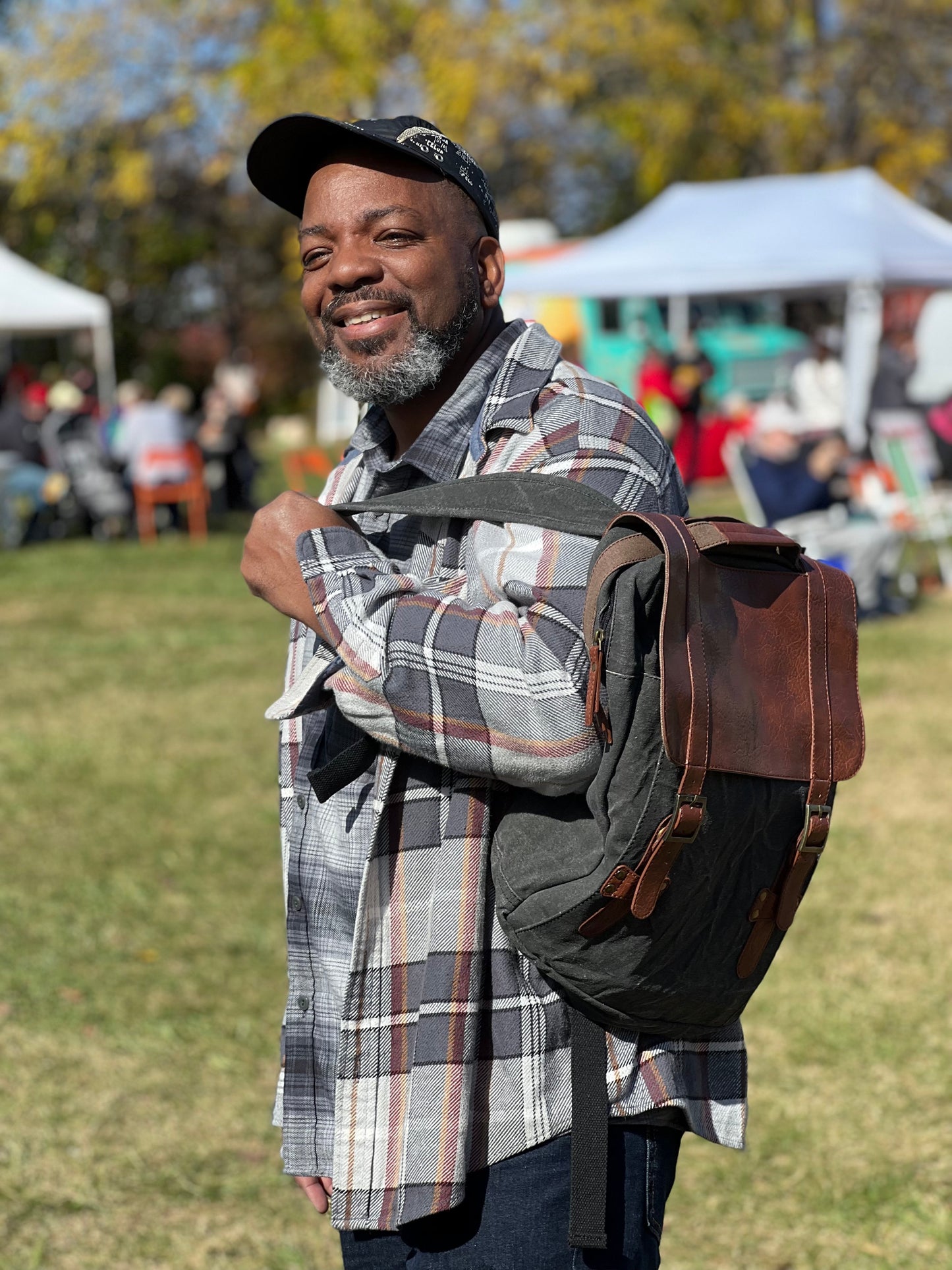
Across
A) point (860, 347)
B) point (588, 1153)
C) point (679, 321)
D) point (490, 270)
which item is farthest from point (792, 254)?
point (588, 1153)

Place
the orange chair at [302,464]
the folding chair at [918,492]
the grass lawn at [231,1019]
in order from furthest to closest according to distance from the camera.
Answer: the orange chair at [302,464]
the folding chair at [918,492]
the grass lawn at [231,1019]

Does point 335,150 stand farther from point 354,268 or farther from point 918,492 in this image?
point 918,492

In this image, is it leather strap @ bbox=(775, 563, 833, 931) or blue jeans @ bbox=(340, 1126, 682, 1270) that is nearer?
leather strap @ bbox=(775, 563, 833, 931)

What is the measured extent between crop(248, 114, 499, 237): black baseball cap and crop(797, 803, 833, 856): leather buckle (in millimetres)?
803

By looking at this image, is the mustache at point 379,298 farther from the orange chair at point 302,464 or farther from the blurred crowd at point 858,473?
the orange chair at point 302,464

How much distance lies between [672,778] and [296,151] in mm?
896

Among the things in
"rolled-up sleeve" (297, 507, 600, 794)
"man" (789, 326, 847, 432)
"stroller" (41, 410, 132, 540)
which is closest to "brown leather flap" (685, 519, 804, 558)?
"rolled-up sleeve" (297, 507, 600, 794)

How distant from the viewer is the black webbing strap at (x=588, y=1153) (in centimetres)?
167

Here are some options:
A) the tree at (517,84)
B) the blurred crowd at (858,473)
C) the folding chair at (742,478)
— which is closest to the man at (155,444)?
the blurred crowd at (858,473)

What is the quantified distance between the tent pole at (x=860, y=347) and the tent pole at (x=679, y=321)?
587 centimetres

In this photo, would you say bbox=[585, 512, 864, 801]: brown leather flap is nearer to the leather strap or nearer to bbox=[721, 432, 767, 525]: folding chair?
the leather strap

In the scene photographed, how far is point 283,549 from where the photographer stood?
1.65 meters

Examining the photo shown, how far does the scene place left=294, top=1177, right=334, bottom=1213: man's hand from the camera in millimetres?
1928

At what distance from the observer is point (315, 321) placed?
187 centimetres
